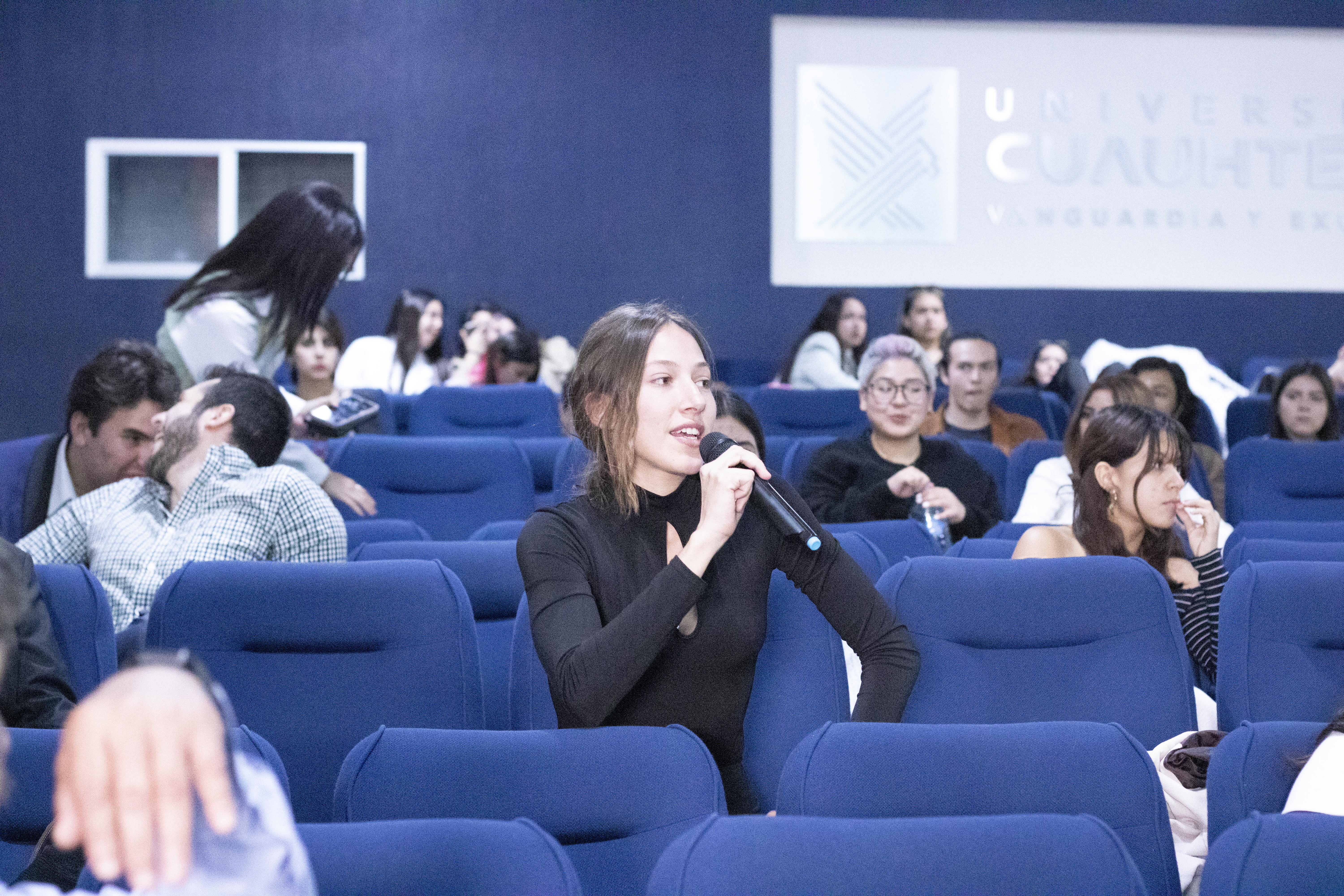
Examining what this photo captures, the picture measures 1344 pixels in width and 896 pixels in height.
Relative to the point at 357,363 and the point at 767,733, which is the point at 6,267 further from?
the point at 767,733

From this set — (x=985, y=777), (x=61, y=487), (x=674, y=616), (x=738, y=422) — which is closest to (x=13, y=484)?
(x=61, y=487)

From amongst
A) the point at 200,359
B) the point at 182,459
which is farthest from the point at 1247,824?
the point at 200,359

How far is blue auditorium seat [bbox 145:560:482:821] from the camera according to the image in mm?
1910

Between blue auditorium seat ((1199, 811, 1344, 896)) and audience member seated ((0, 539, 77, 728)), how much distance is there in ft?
4.58

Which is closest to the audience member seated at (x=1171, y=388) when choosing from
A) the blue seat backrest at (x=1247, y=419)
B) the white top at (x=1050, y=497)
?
the blue seat backrest at (x=1247, y=419)

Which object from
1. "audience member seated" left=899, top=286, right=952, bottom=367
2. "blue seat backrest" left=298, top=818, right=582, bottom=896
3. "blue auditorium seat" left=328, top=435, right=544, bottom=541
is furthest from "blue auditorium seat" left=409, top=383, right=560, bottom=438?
"blue seat backrest" left=298, top=818, right=582, bottom=896

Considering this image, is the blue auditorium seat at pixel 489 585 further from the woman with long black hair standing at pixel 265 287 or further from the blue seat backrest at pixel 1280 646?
the blue seat backrest at pixel 1280 646

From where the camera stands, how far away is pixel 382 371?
6.68 m

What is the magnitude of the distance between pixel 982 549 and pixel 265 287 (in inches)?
72.2

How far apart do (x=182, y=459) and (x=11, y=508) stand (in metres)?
0.62

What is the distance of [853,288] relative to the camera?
742 centimetres

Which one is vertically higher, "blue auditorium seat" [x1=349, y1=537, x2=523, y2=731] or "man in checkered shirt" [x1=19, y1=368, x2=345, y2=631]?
"man in checkered shirt" [x1=19, y1=368, x2=345, y2=631]

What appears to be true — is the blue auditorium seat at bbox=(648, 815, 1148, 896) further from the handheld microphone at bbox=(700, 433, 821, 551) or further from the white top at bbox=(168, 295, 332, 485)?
the white top at bbox=(168, 295, 332, 485)

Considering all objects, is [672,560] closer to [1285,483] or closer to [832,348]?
[1285,483]
